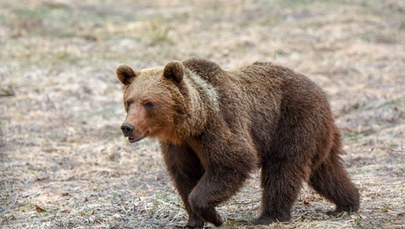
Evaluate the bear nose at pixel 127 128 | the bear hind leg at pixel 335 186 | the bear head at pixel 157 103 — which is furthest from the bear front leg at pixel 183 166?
the bear hind leg at pixel 335 186

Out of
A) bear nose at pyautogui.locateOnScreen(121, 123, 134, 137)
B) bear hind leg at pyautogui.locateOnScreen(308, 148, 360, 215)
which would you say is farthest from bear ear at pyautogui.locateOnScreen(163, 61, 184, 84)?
bear hind leg at pyautogui.locateOnScreen(308, 148, 360, 215)

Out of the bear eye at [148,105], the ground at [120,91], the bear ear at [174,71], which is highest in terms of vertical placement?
the bear ear at [174,71]

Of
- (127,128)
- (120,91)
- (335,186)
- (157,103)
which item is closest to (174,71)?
(157,103)

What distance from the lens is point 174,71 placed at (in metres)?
7.18

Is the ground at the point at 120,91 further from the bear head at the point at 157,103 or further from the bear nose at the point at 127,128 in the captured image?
the bear nose at the point at 127,128

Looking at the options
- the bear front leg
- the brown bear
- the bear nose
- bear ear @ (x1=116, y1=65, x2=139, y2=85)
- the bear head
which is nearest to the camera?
the bear nose

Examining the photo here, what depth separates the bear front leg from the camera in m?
7.62

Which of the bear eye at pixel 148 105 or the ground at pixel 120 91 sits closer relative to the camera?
the bear eye at pixel 148 105

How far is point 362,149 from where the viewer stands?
1123cm

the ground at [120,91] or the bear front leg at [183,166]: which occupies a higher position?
the bear front leg at [183,166]

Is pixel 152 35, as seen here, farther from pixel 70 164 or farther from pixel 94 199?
pixel 94 199

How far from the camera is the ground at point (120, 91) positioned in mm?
8781

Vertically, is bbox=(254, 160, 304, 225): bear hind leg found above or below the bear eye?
below

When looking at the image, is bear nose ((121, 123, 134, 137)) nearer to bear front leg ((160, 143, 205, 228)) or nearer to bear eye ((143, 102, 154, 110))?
bear eye ((143, 102, 154, 110))
